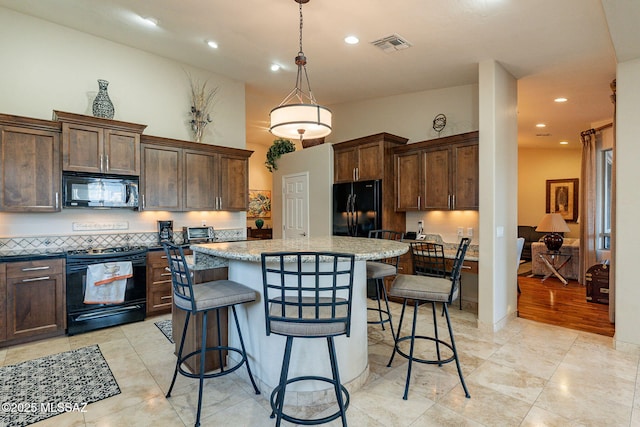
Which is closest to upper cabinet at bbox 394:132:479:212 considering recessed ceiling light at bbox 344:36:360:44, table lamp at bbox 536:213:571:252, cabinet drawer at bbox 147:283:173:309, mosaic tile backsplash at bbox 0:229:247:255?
recessed ceiling light at bbox 344:36:360:44

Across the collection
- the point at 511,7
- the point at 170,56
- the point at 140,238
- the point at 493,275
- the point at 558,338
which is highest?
the point at 170,56

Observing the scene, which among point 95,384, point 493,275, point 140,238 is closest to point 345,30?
point 493,275

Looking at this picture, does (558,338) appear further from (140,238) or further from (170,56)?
(170,56)

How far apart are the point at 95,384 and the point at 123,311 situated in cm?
138

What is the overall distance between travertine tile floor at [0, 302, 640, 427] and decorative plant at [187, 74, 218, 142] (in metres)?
2.87

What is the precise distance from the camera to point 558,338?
11.8ft

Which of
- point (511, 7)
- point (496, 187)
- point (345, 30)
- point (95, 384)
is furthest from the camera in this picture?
point (496, 187)

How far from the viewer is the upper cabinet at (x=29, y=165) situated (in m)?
3.35

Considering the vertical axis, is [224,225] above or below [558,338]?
above

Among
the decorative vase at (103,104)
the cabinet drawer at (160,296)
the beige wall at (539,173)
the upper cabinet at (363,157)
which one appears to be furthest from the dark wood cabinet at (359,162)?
the beige wall at (539,173)

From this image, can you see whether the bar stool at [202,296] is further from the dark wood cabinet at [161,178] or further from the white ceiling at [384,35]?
the white ceiling at [384,35]

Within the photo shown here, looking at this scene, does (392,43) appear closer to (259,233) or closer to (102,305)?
(102,305)

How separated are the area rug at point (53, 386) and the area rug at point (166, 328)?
2.04 ft

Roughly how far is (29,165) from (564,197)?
10990 mm
